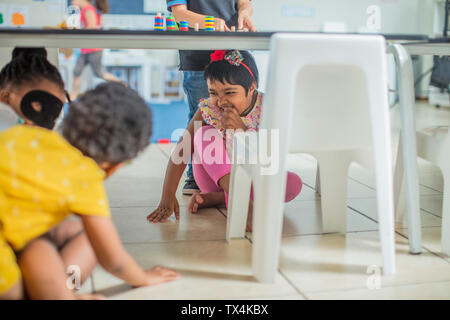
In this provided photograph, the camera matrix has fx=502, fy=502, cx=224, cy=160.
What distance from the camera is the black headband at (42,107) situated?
136 centimetres

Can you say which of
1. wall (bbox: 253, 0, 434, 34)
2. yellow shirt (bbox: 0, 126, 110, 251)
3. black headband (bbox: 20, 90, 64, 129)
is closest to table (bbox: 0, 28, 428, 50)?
black headband (bbox: 20, 90, 64, 129)

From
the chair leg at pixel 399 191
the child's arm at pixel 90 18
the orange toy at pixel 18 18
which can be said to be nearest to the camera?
the chair leg at pixel 399 191

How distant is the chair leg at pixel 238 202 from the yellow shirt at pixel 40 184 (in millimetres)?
555

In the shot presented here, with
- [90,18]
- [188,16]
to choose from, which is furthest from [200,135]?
[90,18]

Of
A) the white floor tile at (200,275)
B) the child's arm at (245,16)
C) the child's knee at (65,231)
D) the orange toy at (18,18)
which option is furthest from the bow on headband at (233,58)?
the orange toy at (18,18)

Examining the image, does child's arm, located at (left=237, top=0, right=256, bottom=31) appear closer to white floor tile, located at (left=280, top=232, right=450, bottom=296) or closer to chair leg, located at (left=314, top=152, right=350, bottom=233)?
chair leg, located at (left=314, top=152, right=350, bottom=233)

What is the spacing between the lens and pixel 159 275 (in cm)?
123

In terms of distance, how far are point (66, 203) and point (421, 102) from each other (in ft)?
18.4

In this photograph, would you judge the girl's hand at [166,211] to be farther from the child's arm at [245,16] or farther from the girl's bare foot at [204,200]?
the child's arm at [245,16]

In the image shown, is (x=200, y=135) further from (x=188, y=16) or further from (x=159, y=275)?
(x=159, y=275)

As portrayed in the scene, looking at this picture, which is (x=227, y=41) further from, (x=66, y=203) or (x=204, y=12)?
(x=204, y=12)

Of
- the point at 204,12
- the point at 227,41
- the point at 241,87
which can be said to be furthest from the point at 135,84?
the point at 227,41

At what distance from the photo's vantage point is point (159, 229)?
163cm

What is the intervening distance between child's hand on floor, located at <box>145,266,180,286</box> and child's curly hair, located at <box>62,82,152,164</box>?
1.03 feet
